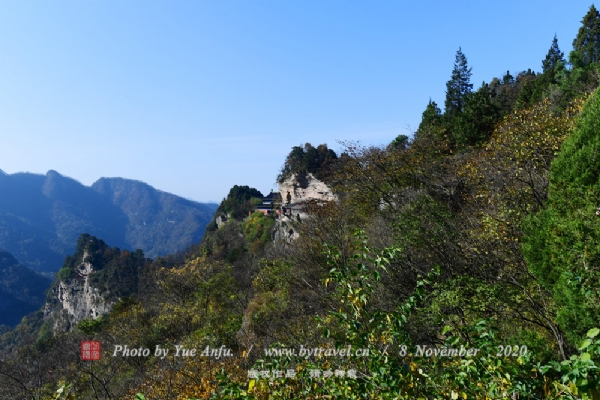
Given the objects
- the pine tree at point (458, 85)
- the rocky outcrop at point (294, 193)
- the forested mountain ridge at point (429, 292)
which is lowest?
the forested mountain ridge at point (429, 292)

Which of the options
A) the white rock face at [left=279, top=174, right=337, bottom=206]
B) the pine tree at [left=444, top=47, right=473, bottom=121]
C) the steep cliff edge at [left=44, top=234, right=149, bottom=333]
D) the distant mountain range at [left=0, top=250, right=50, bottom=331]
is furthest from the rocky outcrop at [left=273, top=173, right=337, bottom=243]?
the distant mountain range at [left=0, top=250, right=50, bottom=331]

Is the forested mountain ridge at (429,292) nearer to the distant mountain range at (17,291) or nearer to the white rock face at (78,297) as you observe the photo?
the white rock face at (78,297)

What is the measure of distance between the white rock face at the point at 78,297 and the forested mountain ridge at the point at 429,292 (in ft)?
180

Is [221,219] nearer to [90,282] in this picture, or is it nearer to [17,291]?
[90,282]

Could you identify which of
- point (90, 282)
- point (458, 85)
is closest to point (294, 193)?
point (458, 85)

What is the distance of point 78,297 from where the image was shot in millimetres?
84188

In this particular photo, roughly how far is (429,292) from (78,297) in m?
95.7

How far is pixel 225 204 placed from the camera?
84750mm

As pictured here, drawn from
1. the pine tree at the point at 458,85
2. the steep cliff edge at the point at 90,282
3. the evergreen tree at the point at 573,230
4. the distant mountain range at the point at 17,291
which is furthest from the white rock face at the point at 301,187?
the distant mountain range at the point at 17,291

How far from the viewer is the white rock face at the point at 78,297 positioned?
78.4 metres

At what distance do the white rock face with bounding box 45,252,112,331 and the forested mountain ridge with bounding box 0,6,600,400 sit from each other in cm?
5472

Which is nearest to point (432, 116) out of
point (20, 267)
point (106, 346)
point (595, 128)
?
point (595, 128)

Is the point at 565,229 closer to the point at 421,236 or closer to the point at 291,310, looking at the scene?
the point at 421,236

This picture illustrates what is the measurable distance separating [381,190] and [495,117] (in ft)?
36.0
